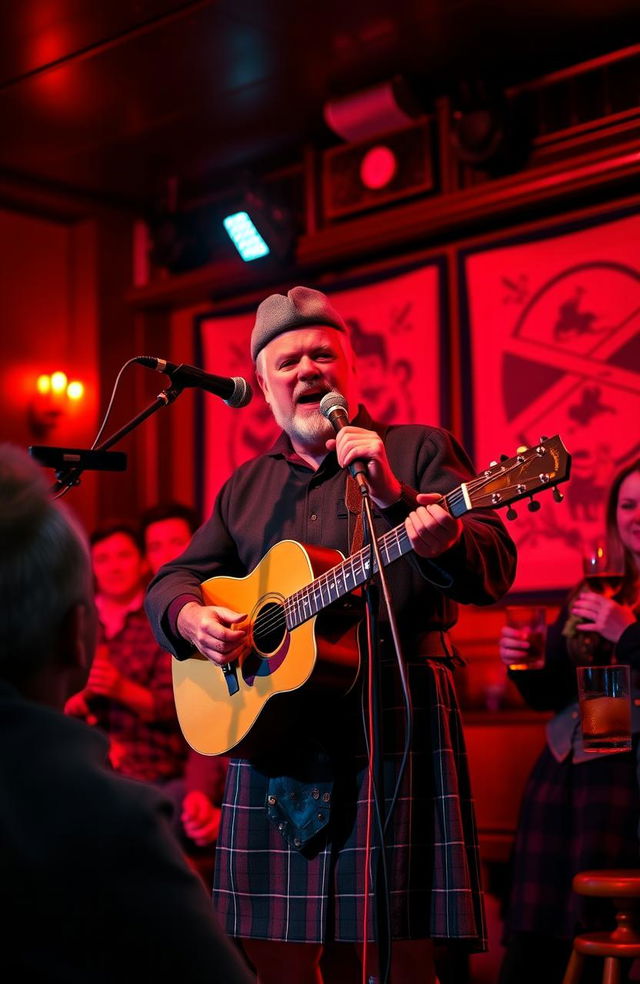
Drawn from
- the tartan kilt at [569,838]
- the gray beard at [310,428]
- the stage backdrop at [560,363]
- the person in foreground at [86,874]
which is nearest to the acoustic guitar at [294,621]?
the gray beard at [310,428]

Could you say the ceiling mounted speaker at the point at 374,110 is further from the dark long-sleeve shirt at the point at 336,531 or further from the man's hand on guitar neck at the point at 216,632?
the man's hand on guitar neck at the point at 216,632

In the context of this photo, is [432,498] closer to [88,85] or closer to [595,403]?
[595,403]

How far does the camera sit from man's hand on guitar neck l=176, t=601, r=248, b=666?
249 centimetres

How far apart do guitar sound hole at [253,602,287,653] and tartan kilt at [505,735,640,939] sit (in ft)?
4.24

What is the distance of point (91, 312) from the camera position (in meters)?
5.84

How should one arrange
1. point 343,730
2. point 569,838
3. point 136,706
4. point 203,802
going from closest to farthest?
1. point 343,730
2. point 569,838
3. point 203,802
4. point 136,706

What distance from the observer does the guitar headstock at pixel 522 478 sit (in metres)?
2.08

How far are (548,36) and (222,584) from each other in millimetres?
2815

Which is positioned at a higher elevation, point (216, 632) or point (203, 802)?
point (216, 632)

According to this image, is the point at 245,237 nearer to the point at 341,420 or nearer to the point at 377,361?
the point at 377,361

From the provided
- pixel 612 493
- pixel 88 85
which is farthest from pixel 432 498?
pixel 88 85

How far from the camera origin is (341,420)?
211 centimetres

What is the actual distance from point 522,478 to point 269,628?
0.69m

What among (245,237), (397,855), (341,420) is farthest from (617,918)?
(245,237)
